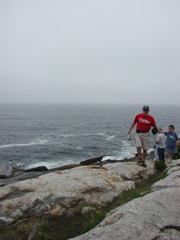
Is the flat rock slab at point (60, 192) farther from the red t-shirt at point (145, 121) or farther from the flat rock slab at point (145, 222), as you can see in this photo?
the red t-shirt at point (145, 121)

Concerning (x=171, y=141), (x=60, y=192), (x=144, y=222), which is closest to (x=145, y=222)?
(x=144, y=222)

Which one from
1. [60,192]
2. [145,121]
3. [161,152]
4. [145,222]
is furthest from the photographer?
[161,152]

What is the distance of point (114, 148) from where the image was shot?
38188 mm

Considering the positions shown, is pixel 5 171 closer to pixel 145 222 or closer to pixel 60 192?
pixel 60 192

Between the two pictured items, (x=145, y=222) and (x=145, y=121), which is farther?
(x=145, y=121)

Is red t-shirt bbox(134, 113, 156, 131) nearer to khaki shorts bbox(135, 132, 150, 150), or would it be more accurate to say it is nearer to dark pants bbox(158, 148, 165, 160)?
khaki shorts bbox(135, 132, 150, 150)

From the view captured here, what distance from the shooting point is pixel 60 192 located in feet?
22.2

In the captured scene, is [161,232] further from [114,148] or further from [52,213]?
[114,148]

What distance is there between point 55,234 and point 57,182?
2.85 metres

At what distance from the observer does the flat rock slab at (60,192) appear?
5.92 m

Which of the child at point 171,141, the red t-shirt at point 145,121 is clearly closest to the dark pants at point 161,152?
the child at point 171,141

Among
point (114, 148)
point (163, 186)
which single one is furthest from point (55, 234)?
point (114, 148)

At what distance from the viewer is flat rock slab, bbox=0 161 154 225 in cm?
592

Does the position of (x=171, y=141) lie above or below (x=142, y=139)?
below
